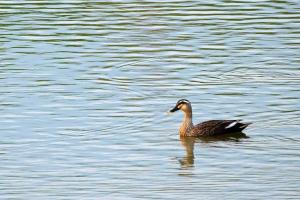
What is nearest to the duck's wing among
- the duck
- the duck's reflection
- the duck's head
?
the duck

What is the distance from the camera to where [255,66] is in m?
28.3

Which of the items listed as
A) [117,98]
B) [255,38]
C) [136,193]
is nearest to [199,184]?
[136,193]

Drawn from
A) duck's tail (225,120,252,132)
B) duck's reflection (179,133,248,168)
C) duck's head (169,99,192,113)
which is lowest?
duck's reflection (179,133,248,168)

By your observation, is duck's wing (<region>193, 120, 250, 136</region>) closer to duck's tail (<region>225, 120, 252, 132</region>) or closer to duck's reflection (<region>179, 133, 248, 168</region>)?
duck's tail (<region>225, 120, 252, 132</region>)

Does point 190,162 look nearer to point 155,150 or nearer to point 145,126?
point 155,150

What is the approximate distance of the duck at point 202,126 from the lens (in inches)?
907

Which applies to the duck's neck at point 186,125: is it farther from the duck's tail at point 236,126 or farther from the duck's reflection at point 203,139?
the duck's tail at point 236,126

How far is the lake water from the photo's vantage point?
19.6 meters

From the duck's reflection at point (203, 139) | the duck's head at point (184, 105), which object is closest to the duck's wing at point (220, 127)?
the duck's reflection at point (203, 139)

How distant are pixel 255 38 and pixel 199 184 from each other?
12412 mm

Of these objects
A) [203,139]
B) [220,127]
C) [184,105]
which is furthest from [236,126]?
[184,105]

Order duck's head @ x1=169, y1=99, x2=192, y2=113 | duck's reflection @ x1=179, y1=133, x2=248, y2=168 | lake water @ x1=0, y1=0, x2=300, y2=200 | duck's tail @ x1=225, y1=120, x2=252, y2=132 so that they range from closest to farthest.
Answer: lake water @ x1=0, y1=0, x2=300, y2=200
duck's reflection @ x1=179, y1=133, x2=248, y2=168
duck's tail @ x1=225, y1=120, x2=252, y2=132
duck's head @ x1=169, y1=99, x2=192, y2=113

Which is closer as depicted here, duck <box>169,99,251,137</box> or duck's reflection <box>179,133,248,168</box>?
duck's reflection <box>179,133,248,168</box>

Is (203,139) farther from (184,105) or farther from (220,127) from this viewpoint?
(184,105)
